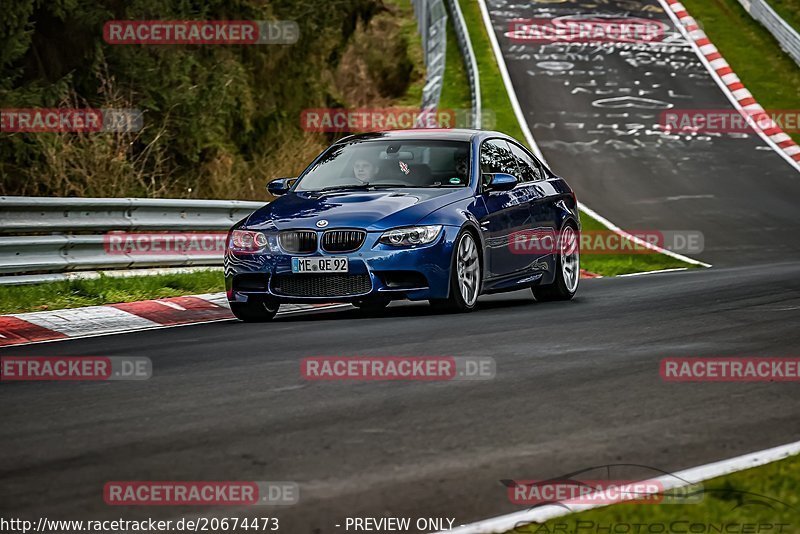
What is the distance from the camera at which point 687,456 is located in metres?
5.93

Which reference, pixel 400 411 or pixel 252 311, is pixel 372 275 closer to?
pixel 252 311


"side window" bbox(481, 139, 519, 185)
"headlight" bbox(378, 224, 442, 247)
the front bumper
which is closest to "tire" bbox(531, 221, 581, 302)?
"side window" bbox(481, 139, 519, 185)

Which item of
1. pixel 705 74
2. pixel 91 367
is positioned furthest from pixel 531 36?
pixel 91 367

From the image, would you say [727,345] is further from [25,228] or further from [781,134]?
[781,134]

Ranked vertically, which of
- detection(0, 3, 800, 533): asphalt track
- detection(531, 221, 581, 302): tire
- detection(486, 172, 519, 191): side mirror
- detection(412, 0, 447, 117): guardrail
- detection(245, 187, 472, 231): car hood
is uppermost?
detection(412, 0, 447, 117): guardrail

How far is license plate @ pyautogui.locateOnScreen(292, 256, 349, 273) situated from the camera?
37.7 ft

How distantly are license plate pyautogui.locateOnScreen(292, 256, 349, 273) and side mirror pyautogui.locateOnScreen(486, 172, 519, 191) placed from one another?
5.61 feet

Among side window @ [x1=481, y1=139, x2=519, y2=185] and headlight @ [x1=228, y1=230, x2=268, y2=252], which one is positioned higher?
side window @ [x1=481, y1=139, x2=519, y2=185]

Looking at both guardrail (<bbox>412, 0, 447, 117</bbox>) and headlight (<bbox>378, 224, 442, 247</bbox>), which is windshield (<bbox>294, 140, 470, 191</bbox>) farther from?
guardrail (<bbox>412, 0, 447, 117</bbox>)

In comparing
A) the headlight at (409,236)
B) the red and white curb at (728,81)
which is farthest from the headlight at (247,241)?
the red and white curb at (728,81)

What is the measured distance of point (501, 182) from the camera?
12.4 meters

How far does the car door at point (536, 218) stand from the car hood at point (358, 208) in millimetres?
1126

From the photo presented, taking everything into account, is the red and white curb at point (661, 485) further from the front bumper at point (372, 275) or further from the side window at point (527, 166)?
the side window at point (527, 166)

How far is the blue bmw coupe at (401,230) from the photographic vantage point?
1153cm
